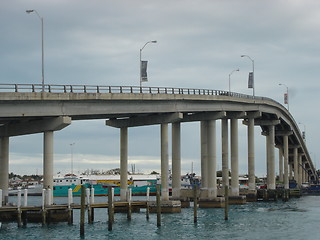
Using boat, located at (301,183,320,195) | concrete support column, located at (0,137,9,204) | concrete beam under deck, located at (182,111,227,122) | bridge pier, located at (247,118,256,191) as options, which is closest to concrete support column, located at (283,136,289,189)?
boat, located at (301,183,320,195)

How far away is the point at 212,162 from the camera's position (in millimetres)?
102438

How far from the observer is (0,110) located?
214ft

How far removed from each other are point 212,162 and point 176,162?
24.8 ft

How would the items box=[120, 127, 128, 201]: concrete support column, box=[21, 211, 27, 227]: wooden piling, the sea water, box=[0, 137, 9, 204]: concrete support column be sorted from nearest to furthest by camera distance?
1. the sea water
2. box=[21, 211, 27, 227]: wooden piling
3. box=[0, 137, 9, 204]: concrete support column
4. box=[120, 127, 128, 201]: concrete support column

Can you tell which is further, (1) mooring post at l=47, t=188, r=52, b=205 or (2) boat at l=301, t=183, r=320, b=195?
(2) boat at l=301, t=183, r=320, b=195

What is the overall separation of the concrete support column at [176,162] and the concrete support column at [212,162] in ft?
19.6

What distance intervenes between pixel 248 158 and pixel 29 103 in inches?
2602

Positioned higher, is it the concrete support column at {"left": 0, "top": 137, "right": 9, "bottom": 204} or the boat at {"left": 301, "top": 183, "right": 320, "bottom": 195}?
the concrete support column at {"left": 0, "top": 137, "right": 9, "bottom": 204}

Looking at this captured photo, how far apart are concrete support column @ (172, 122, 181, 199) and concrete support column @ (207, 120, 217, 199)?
5962mm

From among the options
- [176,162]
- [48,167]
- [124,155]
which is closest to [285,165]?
[176,162]

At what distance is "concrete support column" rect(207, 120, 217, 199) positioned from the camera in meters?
102

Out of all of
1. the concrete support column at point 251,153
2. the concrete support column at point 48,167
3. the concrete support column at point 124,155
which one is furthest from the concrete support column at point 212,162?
the concrete support column at point 48,167

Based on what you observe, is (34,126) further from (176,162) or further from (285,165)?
(285,165)

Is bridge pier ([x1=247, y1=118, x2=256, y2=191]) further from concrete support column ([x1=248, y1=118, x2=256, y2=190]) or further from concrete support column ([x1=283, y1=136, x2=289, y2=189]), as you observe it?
concrete support column ([x1=283, y1=136, x2=289, y2=189])
